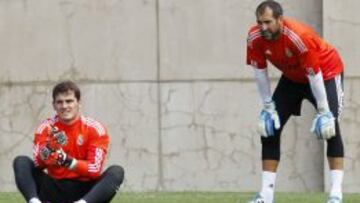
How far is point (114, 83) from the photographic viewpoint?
11258mm

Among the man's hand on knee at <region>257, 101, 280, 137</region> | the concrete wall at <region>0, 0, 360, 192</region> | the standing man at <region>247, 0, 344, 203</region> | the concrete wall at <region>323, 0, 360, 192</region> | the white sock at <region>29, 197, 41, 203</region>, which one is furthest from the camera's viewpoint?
the concrete wall at <region>0, 0, 360, 192</region>

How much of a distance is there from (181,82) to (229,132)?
657 mm

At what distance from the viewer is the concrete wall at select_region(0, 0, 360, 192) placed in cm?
1106

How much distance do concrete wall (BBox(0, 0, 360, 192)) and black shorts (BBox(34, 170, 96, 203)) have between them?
437cm

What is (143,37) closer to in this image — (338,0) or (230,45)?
(230,45)

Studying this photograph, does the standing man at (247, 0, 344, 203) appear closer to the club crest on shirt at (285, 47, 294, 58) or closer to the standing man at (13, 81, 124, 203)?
the club crest on shirt at (285, 47, 294, 58)

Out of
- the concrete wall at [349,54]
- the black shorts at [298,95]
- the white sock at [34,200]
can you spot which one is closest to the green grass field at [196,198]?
the black shorts at [298,95]

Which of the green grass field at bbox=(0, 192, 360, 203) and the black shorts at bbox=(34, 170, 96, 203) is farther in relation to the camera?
the green grass field at bbox=(0, 192, 360, 203)

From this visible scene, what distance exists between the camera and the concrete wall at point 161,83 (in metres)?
11.1

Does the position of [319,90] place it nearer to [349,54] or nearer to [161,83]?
[349,54]

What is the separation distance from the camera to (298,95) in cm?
745

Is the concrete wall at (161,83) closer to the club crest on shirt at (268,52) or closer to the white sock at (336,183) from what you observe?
the white sock at (336,183)

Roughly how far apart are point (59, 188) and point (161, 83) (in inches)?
176

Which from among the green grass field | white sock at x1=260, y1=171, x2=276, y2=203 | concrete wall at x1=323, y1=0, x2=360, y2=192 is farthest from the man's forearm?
concrete wall at x1=323, y1=0, x2=360, y2=192
